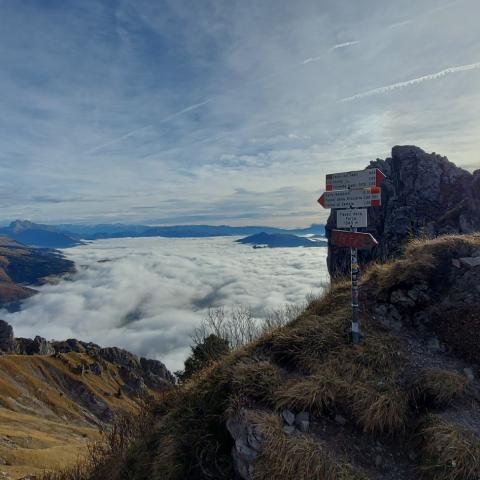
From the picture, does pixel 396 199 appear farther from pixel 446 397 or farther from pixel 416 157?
pixel 446 397

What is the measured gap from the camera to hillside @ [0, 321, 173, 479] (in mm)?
84062

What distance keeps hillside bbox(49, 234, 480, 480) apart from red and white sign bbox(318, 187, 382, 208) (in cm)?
329

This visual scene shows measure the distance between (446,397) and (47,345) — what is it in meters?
216

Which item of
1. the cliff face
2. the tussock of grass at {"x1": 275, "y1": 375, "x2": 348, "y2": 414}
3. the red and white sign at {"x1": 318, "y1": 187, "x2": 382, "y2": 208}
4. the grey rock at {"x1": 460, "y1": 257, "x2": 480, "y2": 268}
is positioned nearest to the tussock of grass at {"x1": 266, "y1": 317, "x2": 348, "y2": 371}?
the tussock of grass at {"x1": 275, "y1": 375, "x2": 348, "y2": 414}

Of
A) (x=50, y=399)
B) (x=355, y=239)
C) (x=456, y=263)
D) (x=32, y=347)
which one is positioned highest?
(x=355, y=239)

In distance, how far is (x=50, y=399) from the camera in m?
133

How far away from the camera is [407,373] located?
28.8 ft

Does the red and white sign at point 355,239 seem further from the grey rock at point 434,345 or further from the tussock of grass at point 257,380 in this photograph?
the tussock of grass at point 257,380

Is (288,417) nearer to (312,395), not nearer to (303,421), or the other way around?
(303,421)

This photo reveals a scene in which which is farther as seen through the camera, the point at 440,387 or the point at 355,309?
the point at 355,309

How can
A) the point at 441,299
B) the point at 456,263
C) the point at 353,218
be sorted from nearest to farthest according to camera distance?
1. the point at 353,218
2. the point at 441,299
3. the point at 456,263

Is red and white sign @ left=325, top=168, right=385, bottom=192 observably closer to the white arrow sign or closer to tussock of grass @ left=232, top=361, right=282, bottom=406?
the white arrow sign

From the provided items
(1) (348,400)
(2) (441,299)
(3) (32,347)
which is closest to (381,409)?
(1) (348,400)

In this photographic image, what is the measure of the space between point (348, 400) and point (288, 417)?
146cm
